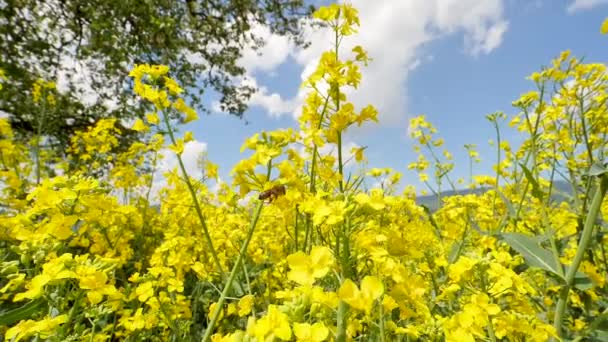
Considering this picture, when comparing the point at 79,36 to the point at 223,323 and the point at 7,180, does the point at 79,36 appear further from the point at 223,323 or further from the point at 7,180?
the point at 223,323

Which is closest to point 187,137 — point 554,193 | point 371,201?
point 371,201

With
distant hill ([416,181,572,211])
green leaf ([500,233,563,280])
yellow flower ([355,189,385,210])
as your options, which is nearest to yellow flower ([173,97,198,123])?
yellow flower ([355,189,385,210])

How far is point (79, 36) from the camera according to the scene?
881 centimetres

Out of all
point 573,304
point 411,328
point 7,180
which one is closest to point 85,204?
point 411,328

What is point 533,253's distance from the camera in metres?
1.63

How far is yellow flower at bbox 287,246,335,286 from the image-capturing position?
0.92 m

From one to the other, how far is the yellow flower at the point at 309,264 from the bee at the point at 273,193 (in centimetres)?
41

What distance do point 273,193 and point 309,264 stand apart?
0.44 metres

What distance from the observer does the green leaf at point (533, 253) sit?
154 cm

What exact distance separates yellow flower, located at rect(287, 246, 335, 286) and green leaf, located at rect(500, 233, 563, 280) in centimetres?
102

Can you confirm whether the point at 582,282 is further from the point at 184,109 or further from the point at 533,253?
the point at 184,109

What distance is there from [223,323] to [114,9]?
22.9 ft

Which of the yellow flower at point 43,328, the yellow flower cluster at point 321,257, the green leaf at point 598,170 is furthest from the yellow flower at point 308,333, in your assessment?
the green leaf at point 598,170

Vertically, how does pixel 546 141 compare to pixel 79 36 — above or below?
below
